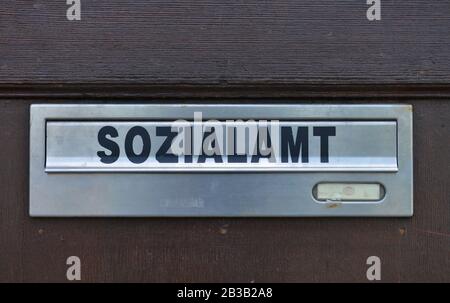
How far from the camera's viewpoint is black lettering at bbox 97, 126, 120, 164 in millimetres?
1183

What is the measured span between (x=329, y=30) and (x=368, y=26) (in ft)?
0.29

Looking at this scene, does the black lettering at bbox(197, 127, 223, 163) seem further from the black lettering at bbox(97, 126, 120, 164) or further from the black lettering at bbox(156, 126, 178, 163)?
the black lettering at bbox(97, 126, 120, 164)

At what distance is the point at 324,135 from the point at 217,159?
241 millimetres

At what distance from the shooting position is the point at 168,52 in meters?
1.21

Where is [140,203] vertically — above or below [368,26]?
below

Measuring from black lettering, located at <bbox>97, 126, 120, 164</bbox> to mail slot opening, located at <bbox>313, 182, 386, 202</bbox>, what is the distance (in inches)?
17.6

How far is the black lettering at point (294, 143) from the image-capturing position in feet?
3.88

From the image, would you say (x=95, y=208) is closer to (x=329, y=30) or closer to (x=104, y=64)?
(x=104, y=64)

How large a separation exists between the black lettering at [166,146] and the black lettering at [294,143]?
238 millimetres

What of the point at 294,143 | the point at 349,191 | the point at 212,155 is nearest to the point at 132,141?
the point at 212,155

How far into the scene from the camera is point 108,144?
118 cm

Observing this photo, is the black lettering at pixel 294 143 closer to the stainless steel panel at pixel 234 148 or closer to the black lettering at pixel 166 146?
the stainless steel panel at pixel 234 148

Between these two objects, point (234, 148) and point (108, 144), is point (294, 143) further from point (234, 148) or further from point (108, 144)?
point (108, 144)
